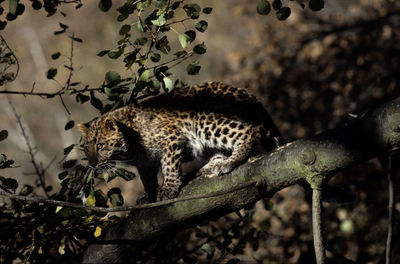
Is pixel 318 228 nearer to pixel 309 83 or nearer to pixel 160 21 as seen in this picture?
pixel 160 21

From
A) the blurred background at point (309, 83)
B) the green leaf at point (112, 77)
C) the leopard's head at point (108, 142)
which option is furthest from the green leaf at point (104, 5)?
the blurred background at point (309, 83)

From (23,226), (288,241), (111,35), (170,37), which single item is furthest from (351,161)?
(111,35)

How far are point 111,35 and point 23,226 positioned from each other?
13.9m

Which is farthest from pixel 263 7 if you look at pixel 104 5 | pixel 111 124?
pixel 111 124

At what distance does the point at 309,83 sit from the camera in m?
9.43

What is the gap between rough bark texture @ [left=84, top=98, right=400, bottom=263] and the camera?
2.48 metres

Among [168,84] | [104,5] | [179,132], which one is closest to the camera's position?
[104,5]

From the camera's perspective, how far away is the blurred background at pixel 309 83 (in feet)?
22.7

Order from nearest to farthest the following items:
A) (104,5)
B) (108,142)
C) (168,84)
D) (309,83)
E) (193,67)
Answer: (104,5) → (168,84) → (193,67) → (108,142) → (309,83)

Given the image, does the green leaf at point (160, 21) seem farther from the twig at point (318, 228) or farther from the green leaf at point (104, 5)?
the twig at point (318, 228)

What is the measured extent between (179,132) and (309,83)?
17.7 ft

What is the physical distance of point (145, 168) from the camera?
4797 mm

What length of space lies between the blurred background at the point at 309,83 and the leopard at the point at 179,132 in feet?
3.05

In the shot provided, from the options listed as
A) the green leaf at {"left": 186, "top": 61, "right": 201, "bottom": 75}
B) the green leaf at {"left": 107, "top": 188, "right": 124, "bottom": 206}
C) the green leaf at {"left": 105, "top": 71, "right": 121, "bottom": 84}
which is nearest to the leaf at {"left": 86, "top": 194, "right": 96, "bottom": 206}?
the green leaf at {"left": 107, "top": 188, "right": 124, "bottom": 206}
